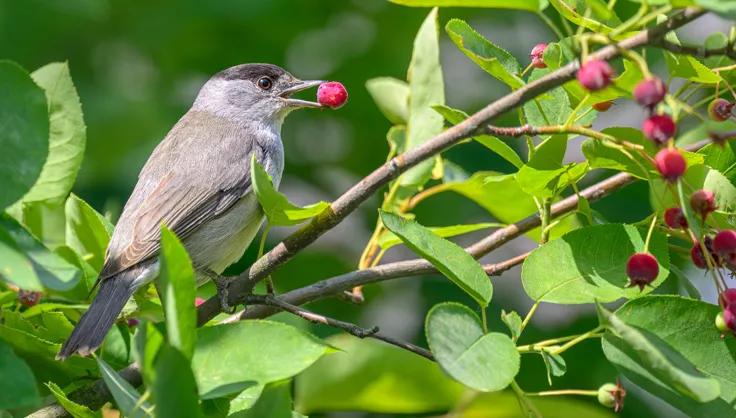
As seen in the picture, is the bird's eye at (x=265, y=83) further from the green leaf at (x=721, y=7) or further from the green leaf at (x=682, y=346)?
the green leaf at (x=721, y=7)

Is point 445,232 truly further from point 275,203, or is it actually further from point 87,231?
point 87,231

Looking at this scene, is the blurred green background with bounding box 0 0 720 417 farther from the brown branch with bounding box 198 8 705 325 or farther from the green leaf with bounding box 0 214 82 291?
the green leaf with bounding box 0 214 82 291

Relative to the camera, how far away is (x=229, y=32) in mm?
4969

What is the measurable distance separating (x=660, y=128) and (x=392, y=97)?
158 cm

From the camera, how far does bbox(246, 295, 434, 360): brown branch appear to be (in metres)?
2.34

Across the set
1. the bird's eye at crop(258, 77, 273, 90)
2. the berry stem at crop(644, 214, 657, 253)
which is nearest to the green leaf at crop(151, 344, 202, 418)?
the berry stem at crop(644, 214, 657, 253)

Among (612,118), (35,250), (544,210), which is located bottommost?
(612,118)

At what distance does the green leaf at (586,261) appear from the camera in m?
2.21

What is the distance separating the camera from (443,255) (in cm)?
209

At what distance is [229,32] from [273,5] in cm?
32

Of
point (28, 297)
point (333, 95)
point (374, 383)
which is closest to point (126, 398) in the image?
point (28, 297)

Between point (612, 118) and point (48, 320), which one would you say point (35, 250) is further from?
point (612, 118)

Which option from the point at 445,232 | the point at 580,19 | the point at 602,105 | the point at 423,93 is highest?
the point at 580,19

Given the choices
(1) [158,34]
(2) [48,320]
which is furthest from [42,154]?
(1) [158,34]
